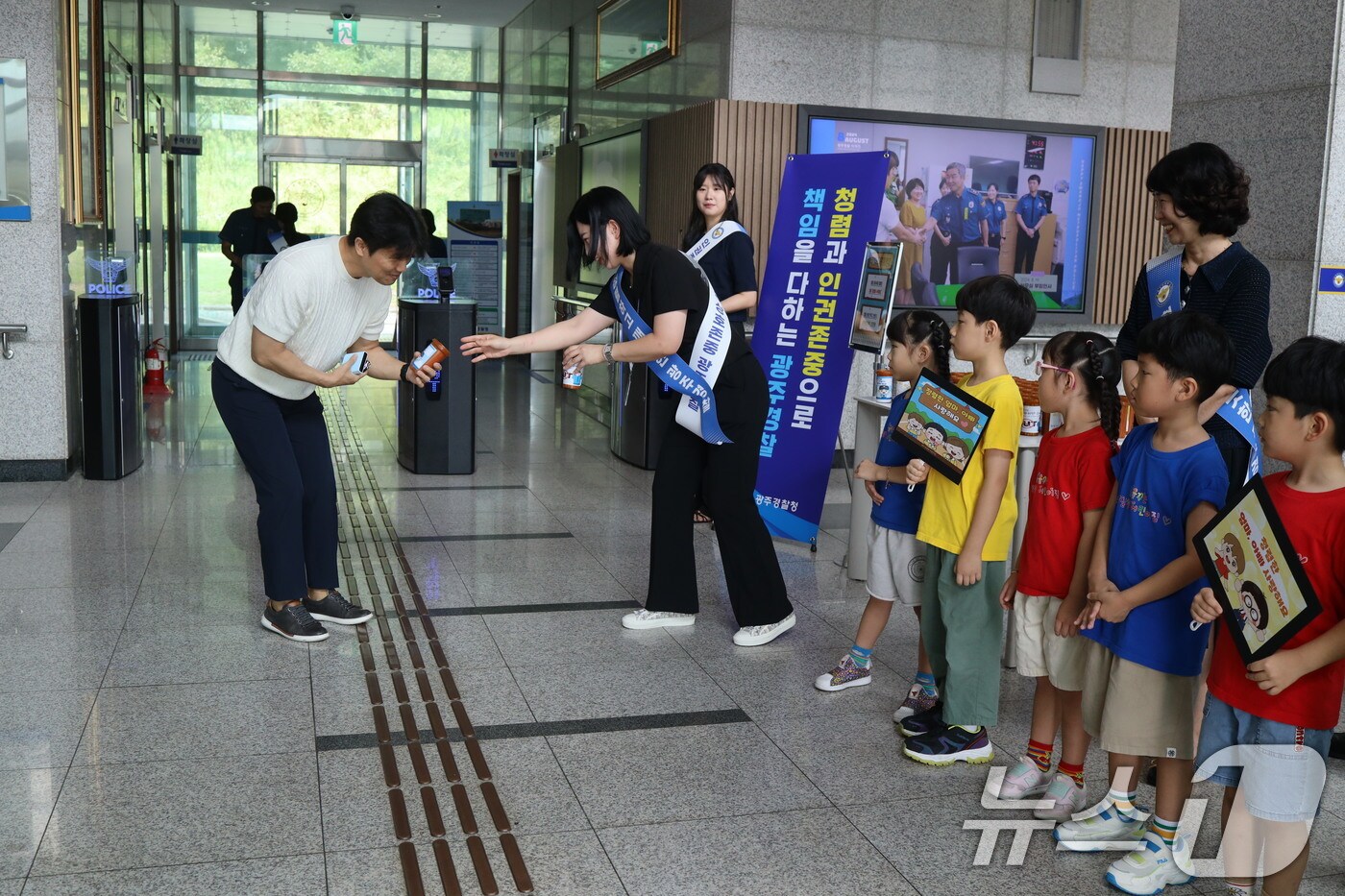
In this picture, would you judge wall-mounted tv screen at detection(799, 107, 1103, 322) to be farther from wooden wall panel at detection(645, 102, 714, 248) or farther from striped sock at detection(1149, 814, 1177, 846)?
striped sock at detection(1149, 814, 1177, 846)

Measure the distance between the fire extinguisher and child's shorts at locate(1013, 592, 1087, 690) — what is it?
8962mm

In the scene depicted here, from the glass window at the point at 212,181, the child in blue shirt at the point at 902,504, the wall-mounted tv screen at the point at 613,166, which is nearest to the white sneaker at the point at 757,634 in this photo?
the child in blue shirt at the point at 902,504

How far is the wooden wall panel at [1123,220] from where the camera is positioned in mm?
7996

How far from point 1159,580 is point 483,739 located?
1.73 m

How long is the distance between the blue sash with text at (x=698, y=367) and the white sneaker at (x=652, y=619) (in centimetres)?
67

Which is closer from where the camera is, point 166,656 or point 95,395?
point 166,656

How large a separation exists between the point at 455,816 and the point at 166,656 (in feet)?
4.87

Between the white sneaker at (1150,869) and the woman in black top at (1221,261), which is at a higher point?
the woman in black top at (1221,261)

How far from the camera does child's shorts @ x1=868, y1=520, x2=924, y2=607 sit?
335 centimetres

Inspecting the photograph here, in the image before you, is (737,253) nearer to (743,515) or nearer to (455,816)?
(743,515)

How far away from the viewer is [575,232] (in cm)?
381

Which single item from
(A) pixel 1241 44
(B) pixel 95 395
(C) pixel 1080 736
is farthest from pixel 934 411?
(B) pixel 95 395

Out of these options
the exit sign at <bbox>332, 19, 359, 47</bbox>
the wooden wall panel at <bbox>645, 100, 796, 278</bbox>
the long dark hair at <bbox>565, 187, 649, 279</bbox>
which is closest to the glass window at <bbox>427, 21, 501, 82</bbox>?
the exit sign at <bbox>332, 19, 359, 47</bbox>

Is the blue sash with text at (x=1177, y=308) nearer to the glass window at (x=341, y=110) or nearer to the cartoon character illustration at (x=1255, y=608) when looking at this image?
the cartoon character illustration at (x=1255, y=608)
